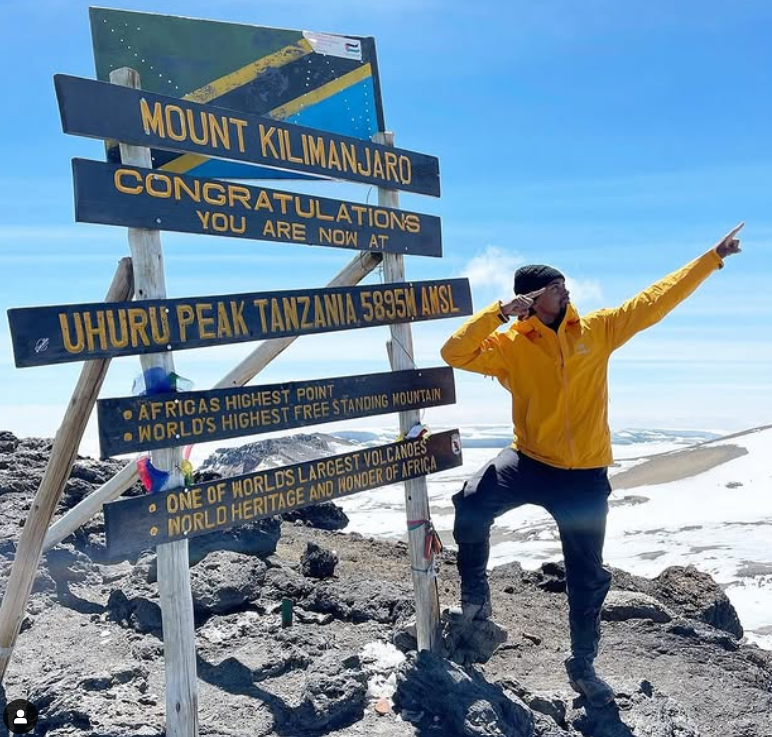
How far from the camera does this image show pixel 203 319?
4.36 meters

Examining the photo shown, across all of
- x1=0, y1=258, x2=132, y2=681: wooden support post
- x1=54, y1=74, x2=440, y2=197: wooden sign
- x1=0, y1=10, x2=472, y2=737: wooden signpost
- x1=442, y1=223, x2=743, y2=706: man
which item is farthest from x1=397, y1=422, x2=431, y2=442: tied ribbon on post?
x1=0, y1=258, x2=132, y2=681: wooden support post

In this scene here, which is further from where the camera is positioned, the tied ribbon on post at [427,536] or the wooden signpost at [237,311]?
the tied ribbon on post at [427,536]

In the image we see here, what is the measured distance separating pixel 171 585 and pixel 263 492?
679 mm

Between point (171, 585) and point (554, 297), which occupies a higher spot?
point (554, 297)

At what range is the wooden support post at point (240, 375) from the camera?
507 centimetres

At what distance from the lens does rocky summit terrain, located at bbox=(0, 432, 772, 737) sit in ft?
16.1

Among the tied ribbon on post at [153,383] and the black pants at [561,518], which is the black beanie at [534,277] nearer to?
the black pants at [561,518]

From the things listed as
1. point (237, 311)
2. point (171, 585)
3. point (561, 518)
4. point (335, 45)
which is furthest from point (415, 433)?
point (335, 45)

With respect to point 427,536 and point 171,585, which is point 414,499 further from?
point 171,585

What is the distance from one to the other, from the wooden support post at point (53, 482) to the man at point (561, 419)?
2030 mm

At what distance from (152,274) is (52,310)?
573mm

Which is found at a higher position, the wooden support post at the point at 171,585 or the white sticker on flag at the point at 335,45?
the white sticker on flag at the point at 335,45

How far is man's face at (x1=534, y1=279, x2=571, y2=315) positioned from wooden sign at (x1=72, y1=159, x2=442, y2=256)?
968 millimetres

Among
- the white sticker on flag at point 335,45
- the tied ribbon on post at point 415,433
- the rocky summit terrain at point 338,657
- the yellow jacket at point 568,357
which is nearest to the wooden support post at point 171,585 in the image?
the rocky summit terrain at point 338,657
